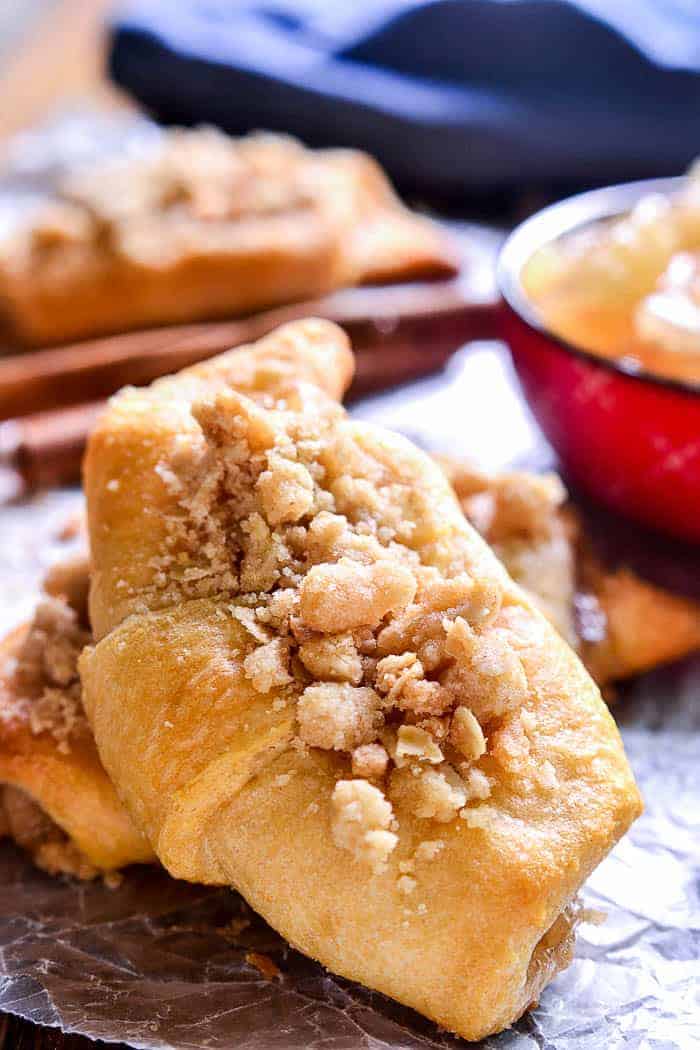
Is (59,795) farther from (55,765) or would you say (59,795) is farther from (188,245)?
(188,245)

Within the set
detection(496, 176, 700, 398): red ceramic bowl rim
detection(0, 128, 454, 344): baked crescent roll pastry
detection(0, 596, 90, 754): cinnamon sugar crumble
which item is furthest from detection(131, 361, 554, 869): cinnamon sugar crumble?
detection(0, 128, 454, 344): baked crescent roll pastry

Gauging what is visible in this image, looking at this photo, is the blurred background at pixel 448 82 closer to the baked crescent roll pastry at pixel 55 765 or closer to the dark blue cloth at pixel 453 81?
the dark blue cloth at pixel 453 81

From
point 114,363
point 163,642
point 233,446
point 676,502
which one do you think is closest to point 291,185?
point 114,363

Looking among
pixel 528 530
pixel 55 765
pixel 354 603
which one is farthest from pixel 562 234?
pixel 55 765

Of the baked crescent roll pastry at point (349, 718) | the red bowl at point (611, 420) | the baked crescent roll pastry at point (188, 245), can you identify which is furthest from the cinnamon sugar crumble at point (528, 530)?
the baked crescent roll pastry at point (188, 245)

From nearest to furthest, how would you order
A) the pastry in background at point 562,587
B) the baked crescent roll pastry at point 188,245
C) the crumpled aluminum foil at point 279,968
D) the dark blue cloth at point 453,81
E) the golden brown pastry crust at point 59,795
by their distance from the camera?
the crumpled aluminum foil at point 279,968
the golden brown pastry crust at point 59,795
the pastry in background at point 562,587
the baked crescent roll pastry at point 188,245
the dark blue cloth at point 453,81

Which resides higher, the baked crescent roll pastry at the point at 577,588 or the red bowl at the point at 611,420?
the red bowl at the point at 611,420
